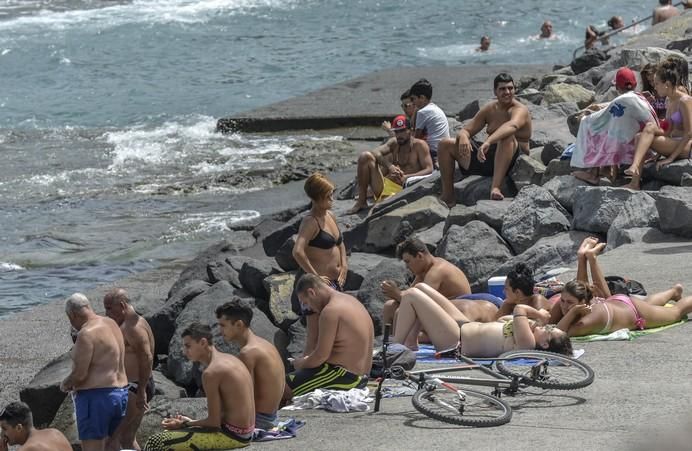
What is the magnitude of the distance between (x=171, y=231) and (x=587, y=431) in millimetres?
10977

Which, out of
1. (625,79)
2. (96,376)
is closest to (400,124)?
(625,79)

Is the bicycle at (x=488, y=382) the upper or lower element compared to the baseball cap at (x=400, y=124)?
lower

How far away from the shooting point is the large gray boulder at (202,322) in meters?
10.9

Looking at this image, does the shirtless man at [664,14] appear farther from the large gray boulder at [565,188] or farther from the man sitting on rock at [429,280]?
the man sitting on rock at [429,280]

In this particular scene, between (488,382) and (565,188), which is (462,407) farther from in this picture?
(565,188)

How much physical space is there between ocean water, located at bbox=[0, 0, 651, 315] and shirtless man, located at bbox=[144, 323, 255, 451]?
7.69 m

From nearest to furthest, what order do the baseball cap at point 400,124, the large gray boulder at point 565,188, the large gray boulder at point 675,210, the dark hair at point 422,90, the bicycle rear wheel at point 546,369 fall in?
the bicycle rear wheel at point 546,369, the large gray boulder at point 675,210, the large gray boulder at point 565,188, the baseball cap at point 400,124, the dark hair at point 422,90

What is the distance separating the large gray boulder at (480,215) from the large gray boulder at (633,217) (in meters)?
1.25

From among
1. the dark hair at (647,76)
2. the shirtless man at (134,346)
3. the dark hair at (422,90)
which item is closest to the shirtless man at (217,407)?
the shirtless man at (134,346)

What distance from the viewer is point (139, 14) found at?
142 ft

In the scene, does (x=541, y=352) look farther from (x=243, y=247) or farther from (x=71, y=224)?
(x=71, y=224)

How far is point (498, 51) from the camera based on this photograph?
114 ft

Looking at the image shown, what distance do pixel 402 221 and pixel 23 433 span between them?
6327mm

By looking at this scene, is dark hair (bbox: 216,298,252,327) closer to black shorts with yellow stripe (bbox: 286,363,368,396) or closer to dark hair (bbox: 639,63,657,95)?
black shorts with yellow stripe (bbox: 286,363,368,396)
